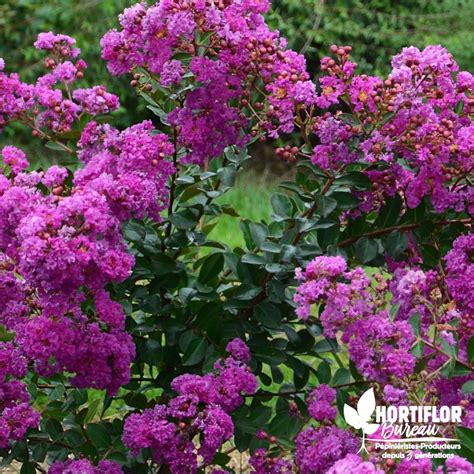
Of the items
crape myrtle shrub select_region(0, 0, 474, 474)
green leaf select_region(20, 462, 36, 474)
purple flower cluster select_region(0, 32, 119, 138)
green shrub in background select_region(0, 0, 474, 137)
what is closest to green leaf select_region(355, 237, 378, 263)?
crape myrtle shrub select_region(0, 0, 474, 474)

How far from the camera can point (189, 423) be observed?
1796mm

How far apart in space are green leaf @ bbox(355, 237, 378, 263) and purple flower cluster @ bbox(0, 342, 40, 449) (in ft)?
2.30

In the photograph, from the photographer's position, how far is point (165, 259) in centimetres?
209

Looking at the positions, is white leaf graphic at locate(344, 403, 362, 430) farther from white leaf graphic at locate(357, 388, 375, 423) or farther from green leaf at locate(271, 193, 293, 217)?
green leaf at locate(271, 193, 293, 217)

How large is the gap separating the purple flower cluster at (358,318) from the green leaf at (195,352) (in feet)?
1.51

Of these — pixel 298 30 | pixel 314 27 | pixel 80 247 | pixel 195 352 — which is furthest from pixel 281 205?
pixel 298 30

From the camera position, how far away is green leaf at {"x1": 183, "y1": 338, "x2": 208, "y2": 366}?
208cm

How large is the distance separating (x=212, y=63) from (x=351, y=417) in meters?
0.71

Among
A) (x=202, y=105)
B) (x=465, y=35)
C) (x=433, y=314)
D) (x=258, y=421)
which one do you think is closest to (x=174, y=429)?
(x=258, y=421)

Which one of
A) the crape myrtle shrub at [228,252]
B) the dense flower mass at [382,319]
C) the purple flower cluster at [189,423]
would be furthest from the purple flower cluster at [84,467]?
the dense flower mass at [382,319]

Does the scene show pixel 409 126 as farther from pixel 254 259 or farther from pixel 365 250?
pixel 254 259

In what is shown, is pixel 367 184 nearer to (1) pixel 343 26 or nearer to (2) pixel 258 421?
(2) pixel 258 421

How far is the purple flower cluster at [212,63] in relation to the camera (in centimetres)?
190

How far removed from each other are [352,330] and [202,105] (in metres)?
0.57
